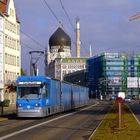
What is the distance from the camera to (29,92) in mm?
41312

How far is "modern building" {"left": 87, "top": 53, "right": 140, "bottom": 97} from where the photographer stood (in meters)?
172

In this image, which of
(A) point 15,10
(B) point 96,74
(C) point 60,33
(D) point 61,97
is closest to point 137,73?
(B) point 96,74

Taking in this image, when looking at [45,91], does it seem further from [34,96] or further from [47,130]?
[47,130]

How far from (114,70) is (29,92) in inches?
5386

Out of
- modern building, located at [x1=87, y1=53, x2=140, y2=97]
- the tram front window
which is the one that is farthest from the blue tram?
modern building, located at [x1=87, y1=53, x2=140, y2=97]

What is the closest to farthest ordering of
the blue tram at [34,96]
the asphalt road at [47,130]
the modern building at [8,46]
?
1. the asphalt road at [47,130]
2. the blue tram at [34,96]
3. the modern building at [8,46]

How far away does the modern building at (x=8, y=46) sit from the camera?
315ft

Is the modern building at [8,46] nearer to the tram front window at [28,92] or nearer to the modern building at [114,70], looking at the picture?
the tram front window at [28,92]

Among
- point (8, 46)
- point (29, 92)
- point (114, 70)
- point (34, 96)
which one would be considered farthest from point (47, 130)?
point (114, 70)

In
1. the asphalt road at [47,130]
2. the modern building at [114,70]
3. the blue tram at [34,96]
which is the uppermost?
the modern building at [114,70]

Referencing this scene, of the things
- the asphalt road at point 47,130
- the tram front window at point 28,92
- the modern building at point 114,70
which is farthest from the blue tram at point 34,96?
the modern building at point 114,70

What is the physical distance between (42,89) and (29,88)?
39.4 inches

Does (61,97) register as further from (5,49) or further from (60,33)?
(60,33)

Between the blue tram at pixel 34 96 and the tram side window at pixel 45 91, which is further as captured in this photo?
the tram side window at pixel 45 91
